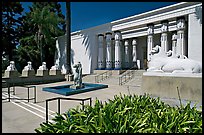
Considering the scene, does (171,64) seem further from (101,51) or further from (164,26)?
(101,51)

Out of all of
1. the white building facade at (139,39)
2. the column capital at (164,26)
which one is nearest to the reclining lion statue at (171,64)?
the white building facade at (139,39)

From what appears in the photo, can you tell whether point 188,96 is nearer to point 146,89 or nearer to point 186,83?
point 186,83

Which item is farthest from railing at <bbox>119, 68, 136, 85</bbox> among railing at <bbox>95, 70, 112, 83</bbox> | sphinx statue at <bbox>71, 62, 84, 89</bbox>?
sphinx statue at <bbox>71, 62, 84, 89</bbox>

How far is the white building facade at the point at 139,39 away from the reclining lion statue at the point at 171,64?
957 centimetres

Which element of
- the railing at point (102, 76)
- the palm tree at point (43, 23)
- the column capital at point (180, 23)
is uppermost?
Result: the palm tree at point (43, 23)

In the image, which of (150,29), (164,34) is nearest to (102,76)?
(150,29)

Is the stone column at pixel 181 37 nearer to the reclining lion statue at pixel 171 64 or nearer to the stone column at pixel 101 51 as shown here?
the reclining lion statue at pixel 171 64

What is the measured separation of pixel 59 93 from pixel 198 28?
13906mm

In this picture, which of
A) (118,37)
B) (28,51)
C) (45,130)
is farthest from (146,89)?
(28,51)

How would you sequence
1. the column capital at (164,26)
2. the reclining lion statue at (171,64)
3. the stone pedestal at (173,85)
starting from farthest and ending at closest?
the column capital at (164,26) < the reclining lion statue at (171,64) < the stone pedestal at (173,85)

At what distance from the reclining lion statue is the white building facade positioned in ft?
31.4

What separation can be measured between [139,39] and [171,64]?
18.5 m

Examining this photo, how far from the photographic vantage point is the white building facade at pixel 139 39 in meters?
15.1

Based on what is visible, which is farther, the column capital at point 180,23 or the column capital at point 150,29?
the column capital at point 150,29
